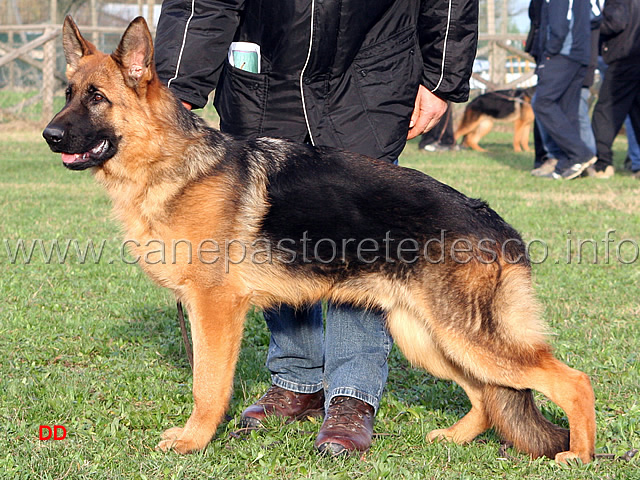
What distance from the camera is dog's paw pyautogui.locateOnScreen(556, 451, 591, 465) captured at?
2.83 m

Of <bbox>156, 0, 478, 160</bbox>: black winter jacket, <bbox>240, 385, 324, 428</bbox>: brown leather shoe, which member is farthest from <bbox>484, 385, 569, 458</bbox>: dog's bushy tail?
<bbox>156, 0, 478, 160</bbox>: black winter jacket

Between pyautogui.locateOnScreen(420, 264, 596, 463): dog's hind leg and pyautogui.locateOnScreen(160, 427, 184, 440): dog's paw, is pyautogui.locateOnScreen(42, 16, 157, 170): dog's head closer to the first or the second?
pyautogui.locateOnScreen(160, 427, 184, 440): dog's paw

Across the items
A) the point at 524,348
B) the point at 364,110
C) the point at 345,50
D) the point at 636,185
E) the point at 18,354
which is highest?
the point at 345,50

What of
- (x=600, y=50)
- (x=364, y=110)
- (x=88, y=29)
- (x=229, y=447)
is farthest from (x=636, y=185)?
(x=88, y=29)

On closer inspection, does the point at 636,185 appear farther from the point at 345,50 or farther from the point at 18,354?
the point at 18,354

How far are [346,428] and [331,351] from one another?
1.37 feet

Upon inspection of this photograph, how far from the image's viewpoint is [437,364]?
10.7 ft

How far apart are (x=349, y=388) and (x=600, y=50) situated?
9.81m

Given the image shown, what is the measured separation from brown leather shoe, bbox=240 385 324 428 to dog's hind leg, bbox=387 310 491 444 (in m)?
0.63

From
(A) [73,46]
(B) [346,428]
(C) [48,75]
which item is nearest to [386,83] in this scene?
(A) [73,46]

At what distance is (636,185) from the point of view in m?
10.3

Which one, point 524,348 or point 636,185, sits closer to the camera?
point 524,348

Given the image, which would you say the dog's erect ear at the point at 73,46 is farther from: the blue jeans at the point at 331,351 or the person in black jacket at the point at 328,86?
the blue jeans at the point at 331,351

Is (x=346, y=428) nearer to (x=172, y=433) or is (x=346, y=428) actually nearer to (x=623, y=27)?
(x=172, y=433)
